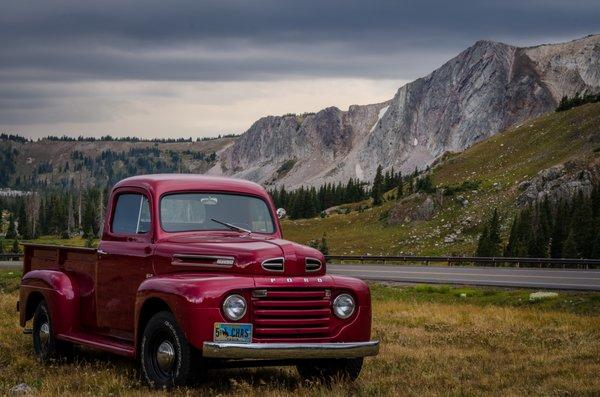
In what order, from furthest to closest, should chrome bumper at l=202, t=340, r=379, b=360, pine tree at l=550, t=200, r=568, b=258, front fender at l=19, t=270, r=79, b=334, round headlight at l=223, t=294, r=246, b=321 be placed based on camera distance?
1. pine tree at l=550, t=200, r=568, b=258
2. front fender at l=19, t=270, r=79, b=334
3. round headlight at l=223, t=294, r=246, b=321
4. chrome bumper at l=202, t=340, r=379, b=360

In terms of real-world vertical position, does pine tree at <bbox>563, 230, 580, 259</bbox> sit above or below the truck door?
below

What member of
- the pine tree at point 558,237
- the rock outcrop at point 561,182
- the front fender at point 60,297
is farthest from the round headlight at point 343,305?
the rock outcrop at point 561,182

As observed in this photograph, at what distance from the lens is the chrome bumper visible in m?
9.99

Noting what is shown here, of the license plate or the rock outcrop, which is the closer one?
the license plate

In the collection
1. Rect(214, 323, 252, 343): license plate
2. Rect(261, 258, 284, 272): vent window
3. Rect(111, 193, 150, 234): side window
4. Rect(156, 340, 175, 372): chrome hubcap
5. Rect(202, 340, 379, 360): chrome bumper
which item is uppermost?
Rect(111, 193, 150, 234): side window

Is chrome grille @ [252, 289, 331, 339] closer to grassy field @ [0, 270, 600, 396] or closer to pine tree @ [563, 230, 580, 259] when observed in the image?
grassy field @ [0, 270, 600, 396]

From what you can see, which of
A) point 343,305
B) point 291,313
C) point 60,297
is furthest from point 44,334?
point 343,305

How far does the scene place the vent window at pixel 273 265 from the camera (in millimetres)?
10570

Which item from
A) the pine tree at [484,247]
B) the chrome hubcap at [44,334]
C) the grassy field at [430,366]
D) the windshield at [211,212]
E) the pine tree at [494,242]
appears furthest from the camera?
the pine tree at [484,247]

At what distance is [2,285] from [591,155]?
104097 millimetres

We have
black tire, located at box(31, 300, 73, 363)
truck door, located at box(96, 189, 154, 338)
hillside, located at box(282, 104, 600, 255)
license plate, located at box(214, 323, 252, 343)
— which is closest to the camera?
license plate, located at box(214, 323, 252, 343)

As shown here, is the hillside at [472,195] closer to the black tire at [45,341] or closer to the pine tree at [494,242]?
the pine tree at [494,242]

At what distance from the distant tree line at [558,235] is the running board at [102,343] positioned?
7393 cm

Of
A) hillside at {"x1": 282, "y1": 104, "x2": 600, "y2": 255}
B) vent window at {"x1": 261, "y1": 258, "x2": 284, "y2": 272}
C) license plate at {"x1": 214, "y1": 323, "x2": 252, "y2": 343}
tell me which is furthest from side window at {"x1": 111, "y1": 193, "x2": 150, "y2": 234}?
hillside at {"x1": 282, "y1": 104, "x2": 600, "y2": 255}
